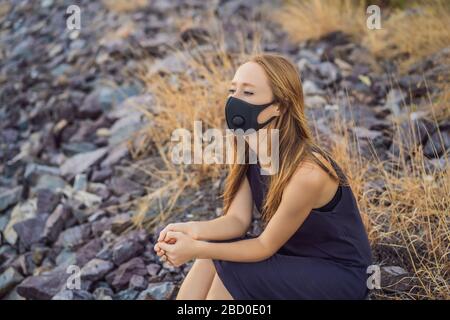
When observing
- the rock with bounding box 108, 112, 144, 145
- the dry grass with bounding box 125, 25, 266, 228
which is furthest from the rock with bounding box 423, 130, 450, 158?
the rock with bounding box 108, 112, 144, 145

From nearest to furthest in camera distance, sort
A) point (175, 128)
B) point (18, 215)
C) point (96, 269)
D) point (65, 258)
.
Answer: point (96, 269) < point (65, 258) < point (175, 128) < point (18, 215)

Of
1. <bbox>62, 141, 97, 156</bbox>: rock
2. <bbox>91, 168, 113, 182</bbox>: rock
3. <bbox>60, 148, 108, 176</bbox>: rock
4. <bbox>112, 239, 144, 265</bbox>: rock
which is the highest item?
<bbox>62, 141, 97, 156</bbox>: rock

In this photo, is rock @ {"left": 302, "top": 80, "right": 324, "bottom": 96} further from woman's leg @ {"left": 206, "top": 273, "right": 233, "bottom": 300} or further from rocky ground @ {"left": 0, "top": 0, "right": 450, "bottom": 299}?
woman's leg @ {"left": 206, "top": 273, "right": 233, "bottom": 300}

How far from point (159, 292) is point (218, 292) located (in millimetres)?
821

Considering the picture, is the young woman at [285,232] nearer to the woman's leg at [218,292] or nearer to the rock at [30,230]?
the woman's leg at [218,292]

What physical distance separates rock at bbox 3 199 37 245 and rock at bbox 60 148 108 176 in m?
0.41

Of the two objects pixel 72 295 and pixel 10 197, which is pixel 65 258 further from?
pixel 10 197

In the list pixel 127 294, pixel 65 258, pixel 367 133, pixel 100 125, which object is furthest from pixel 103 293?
Result: pixel 100 125

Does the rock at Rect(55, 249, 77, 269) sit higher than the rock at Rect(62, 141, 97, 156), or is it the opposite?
the rock at Rect(62, 141, 97, 156)

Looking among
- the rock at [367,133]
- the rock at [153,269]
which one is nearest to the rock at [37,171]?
the rock at [153,269]

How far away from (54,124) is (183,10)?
2661 mm

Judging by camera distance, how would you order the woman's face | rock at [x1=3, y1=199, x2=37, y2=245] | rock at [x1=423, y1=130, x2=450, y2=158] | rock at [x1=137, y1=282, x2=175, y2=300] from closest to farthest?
the woman's face < rock at [x1=137, y1=282, x2=175, y2=300] < rock at [x1=423, y1=130, x2=450, y2=158] < rock at [x1=3, y1=199, x2=37, y2=245]

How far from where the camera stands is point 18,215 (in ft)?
13.9

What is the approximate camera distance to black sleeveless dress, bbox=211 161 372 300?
211 cm
